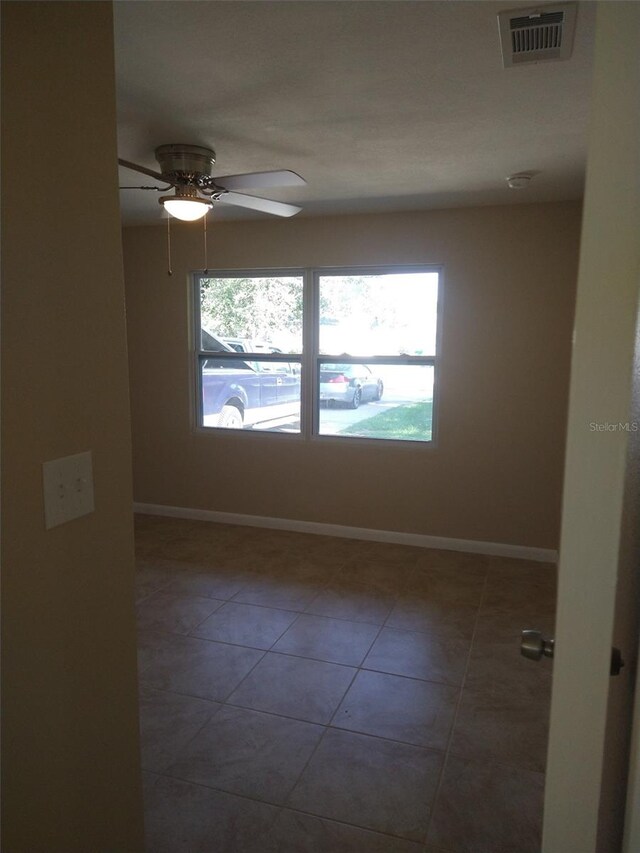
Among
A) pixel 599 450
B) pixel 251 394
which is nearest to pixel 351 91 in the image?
pixel 599 450

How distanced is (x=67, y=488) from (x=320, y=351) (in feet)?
11.1

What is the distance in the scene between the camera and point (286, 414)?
4.57 m

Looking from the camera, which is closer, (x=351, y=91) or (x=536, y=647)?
(x=536, y=647)

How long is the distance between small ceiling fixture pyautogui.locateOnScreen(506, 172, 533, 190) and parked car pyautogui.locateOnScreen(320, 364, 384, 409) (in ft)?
5.34

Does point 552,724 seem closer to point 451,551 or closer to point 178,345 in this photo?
point 451,551

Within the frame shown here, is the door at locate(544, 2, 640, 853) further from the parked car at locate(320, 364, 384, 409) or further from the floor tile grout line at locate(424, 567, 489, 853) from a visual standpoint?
the parked car at locate(320, 364, 384, 409)

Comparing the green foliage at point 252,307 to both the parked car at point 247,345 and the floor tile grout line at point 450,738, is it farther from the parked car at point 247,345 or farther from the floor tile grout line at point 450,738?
the floor tile grout line at point 450,738

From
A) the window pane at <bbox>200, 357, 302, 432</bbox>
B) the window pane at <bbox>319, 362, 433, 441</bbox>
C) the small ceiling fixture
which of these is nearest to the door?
the small ceiling fixture

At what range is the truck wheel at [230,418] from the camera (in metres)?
4.72

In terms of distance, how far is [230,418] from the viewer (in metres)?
4.75

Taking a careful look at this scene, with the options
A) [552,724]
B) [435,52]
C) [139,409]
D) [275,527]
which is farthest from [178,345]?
[552,724]

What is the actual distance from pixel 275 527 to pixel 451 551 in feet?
4.72

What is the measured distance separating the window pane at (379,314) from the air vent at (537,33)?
2330 millimetres

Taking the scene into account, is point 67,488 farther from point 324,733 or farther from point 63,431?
point 324,733
